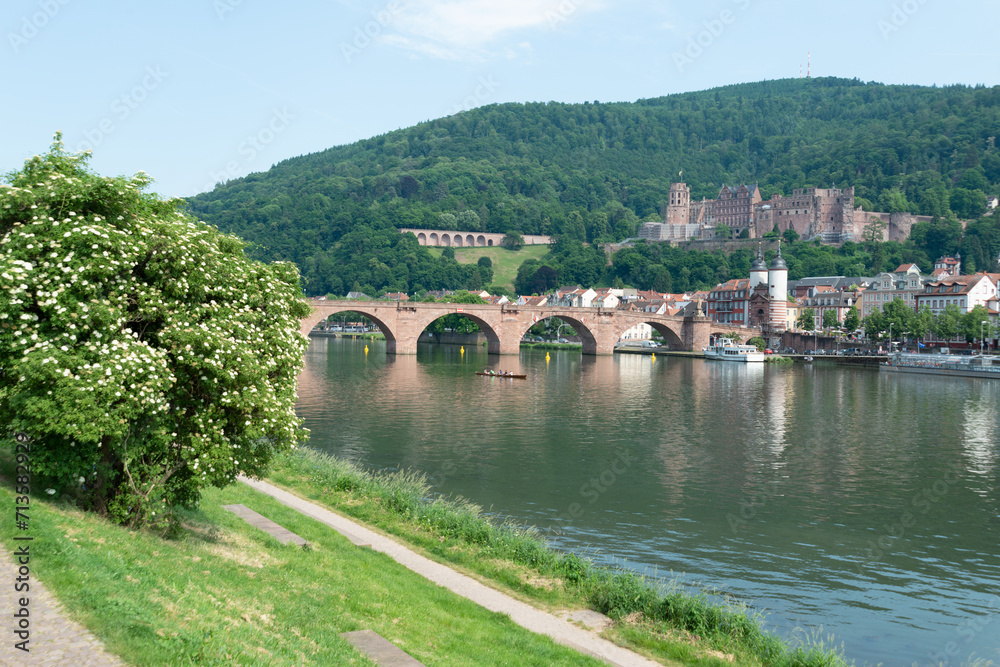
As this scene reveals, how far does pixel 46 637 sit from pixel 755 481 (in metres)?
21.9

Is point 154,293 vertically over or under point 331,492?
over

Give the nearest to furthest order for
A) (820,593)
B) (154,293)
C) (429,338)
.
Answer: (154,293) → (820,593) → (429,338)

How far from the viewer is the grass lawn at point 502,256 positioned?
156 metres

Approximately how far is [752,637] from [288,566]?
22.3 ft

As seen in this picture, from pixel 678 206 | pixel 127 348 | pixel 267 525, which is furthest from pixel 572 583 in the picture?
pixel 678 206

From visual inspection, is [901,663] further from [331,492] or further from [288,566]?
[331,492]

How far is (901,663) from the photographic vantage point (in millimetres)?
12391

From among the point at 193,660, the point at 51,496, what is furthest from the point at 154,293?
the point at 193,660

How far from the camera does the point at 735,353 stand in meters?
83.8
